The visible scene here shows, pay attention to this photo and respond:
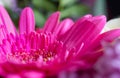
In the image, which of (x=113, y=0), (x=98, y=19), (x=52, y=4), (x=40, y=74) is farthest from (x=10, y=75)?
(x=113, y=0)

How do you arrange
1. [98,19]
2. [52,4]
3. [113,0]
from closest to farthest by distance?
[98,19] < [52,4] < [113,0]

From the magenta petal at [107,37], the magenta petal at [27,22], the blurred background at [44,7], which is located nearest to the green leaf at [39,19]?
the blurred background at [44,7]

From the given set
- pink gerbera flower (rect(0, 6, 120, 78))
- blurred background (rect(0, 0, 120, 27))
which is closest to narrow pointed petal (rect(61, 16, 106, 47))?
pink gerbera flower (rect(0, 6, 120, 78))

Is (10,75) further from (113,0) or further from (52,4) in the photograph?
(113,0)

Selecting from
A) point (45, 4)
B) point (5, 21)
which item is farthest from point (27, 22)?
point (45, 4)

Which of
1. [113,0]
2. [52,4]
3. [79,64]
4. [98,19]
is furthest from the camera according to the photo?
[113,0]

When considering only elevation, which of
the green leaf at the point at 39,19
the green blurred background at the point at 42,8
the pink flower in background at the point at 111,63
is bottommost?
the green leaf at the point at 39,19

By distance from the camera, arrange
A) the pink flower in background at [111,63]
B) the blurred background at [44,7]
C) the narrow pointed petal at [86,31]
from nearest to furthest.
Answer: the pink flower in background at [111,63] < the narrow pointed petal at [86,31] < the blurred background at [44,7]

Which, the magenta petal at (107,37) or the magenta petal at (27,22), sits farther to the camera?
the magenta petal at (27,22)

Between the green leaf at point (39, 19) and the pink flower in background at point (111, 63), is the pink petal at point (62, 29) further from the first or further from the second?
the green leaf at point (39, 19)
